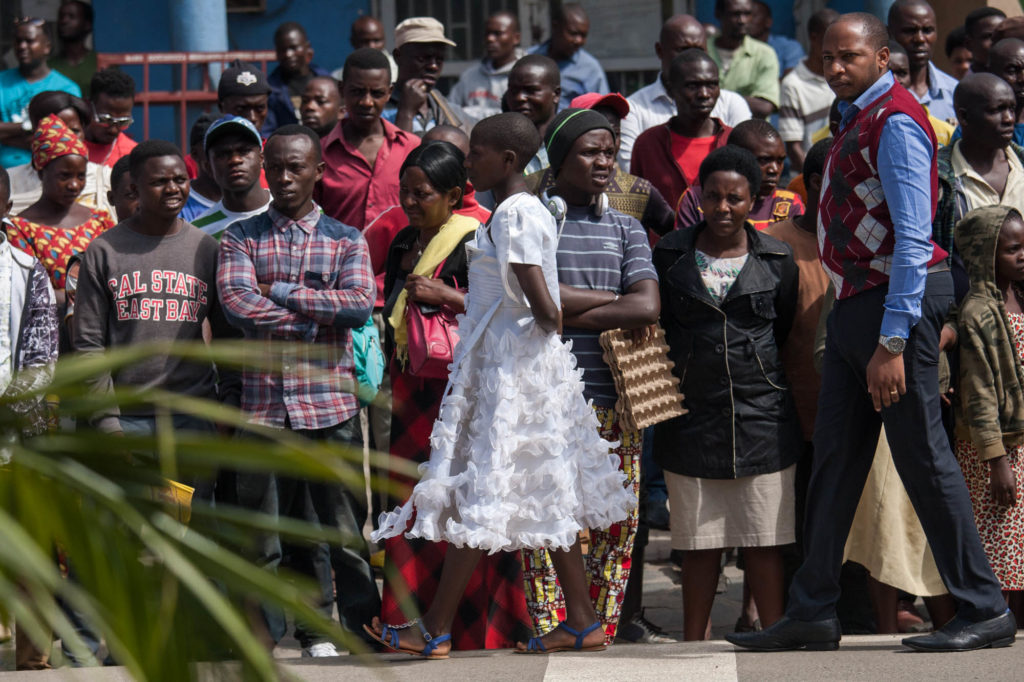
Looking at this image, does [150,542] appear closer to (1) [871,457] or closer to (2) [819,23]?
(1) [871,457]

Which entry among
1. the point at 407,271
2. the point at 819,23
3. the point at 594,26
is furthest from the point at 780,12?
the point at 407,271

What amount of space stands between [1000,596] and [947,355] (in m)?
1.20

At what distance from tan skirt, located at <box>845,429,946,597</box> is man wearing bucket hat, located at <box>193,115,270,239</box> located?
2.86m

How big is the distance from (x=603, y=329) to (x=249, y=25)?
7762 millimetres

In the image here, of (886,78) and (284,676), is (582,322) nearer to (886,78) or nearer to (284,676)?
(886,78)

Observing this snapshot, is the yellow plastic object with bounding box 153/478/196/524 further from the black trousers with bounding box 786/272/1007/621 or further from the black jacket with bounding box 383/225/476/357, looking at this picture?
the black jacket with bounding box 383/225/476/357

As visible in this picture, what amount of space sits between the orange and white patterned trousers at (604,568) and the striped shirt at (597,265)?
13cm

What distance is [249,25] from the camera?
39.3ft

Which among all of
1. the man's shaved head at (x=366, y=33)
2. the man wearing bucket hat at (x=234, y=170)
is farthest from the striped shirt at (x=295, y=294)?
the man's shaved head at (x=366, y=33)

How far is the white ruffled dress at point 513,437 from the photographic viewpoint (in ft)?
15.1

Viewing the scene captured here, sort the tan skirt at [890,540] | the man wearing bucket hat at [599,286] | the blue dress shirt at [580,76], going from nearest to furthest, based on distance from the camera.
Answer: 1. the man wearing bucket hat at [599,286]
2. the tan skirt at [890,540]
3. the blue dress shirt at [580,76]

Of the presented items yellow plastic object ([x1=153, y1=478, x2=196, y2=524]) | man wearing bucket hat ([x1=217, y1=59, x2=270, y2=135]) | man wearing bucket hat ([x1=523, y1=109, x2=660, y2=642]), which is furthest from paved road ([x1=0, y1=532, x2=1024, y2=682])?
man wearing bucket hat ([x1=217, y1=59, x2=270, y2=135])

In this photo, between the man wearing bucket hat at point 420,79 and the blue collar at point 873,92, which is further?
the man wearing bucket hat at point 420,79

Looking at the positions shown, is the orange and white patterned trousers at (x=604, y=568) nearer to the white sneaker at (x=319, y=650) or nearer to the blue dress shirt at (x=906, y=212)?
the white sneaker at (x=319, y=650)
